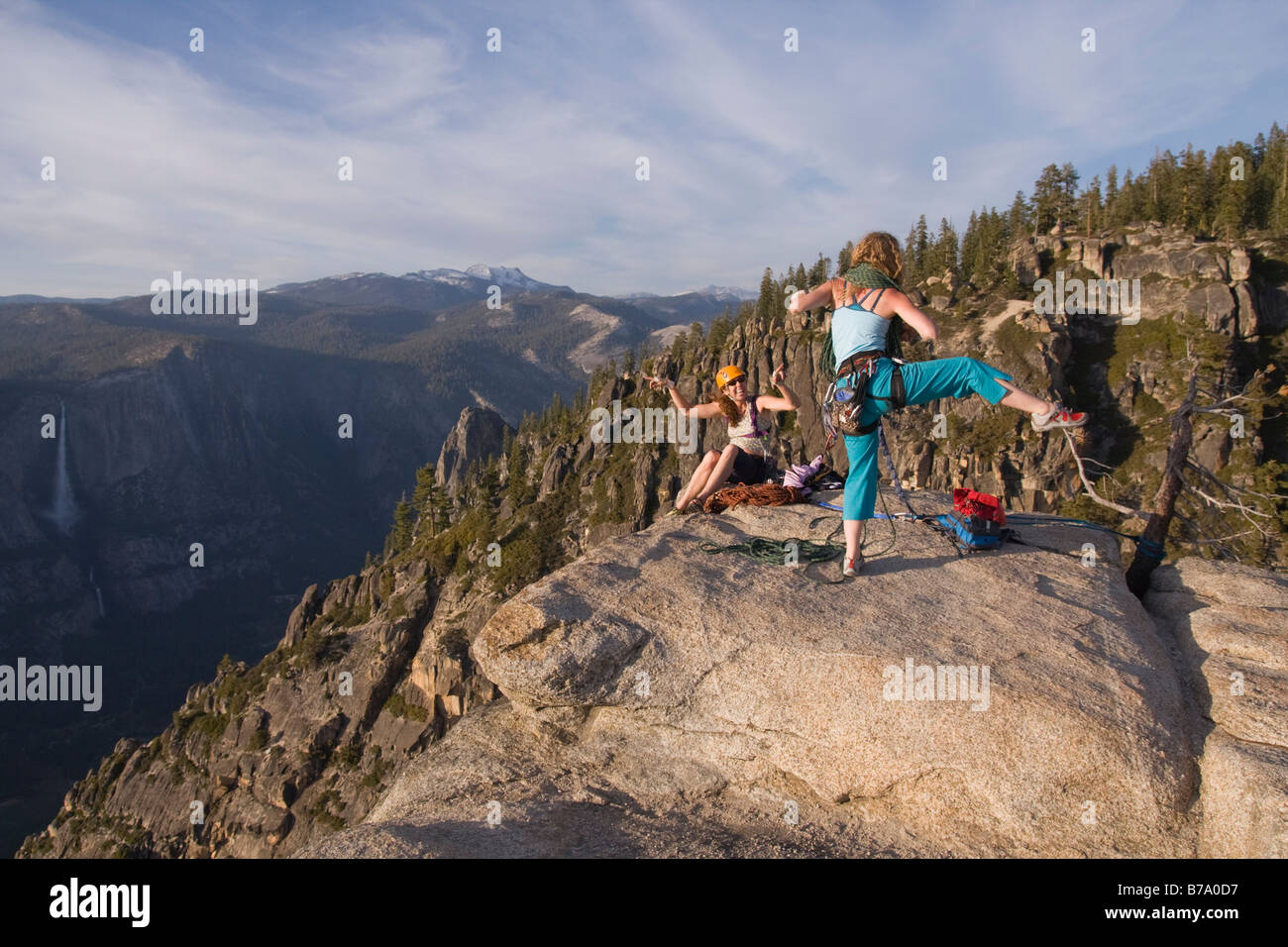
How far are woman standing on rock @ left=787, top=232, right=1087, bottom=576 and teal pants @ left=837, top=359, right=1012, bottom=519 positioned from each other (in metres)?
0.01

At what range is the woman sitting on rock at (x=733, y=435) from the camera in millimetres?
12320

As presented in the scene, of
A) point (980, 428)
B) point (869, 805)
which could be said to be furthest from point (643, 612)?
point (980, 428)

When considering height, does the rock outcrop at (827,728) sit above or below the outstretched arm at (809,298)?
below

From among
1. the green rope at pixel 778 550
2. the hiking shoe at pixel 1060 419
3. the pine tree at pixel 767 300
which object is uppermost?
the pine tree at pixel 767 300

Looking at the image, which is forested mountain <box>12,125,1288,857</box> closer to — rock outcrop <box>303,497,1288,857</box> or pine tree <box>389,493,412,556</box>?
pine tree <box>389,493,412,556</box>

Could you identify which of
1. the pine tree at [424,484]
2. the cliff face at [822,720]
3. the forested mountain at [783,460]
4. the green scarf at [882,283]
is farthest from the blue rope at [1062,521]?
the pine tree at [424,484]

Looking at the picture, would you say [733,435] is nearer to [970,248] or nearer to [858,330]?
[858,330]

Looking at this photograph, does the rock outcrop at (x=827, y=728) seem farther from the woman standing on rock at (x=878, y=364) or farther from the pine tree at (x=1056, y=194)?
the pine tree at (x=1056, y=194)

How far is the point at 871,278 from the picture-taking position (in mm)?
8469
